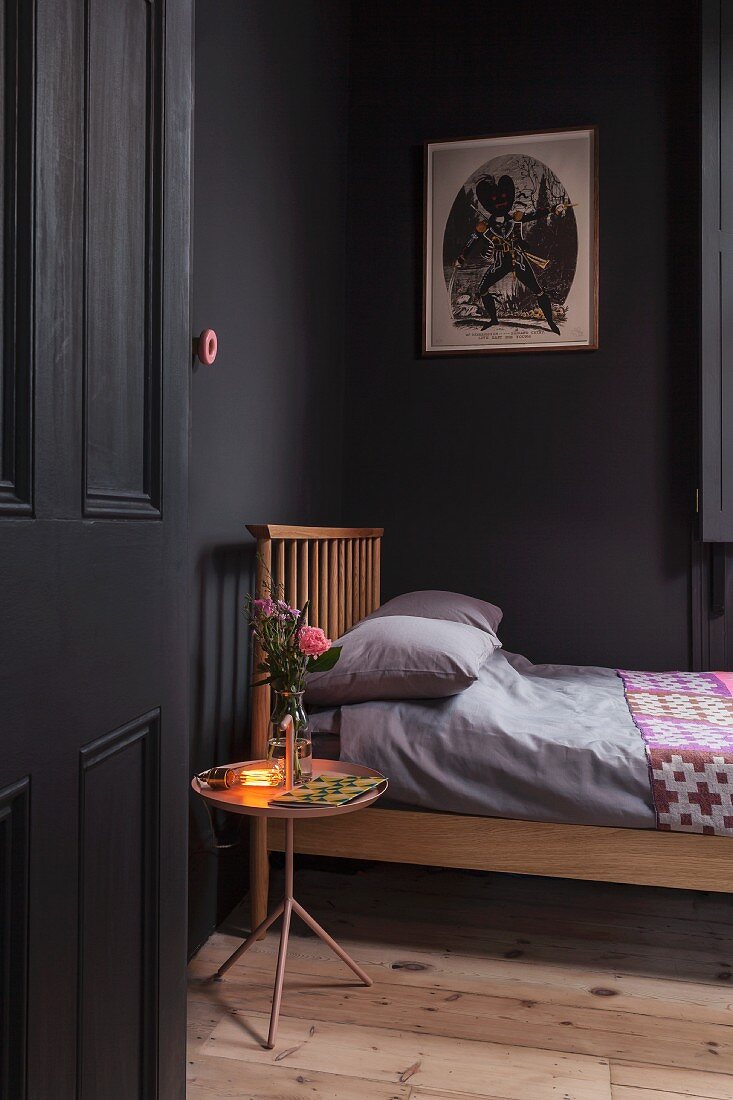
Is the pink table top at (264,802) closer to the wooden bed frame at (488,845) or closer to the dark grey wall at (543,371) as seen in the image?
the wooden bed frame at (488,845)

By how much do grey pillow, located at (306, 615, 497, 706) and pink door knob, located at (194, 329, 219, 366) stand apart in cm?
79

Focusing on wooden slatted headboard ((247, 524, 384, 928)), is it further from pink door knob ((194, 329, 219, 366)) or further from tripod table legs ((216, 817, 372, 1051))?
pink door knob ((194, 329, 219, 366))

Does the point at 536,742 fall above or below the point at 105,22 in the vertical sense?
below

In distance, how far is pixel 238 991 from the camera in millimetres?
1872

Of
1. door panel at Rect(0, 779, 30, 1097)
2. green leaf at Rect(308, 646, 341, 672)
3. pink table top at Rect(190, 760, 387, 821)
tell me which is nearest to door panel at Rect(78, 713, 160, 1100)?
door panel at Rect(0, 779, 30, 1097)

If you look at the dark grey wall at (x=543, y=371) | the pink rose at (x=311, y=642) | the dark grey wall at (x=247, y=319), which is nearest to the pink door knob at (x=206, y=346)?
the dark grey wall at (x=247, y=319)

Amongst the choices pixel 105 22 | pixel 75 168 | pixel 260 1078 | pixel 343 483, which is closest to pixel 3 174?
pixel 75 168

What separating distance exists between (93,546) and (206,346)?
114 cm

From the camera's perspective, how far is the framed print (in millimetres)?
3273

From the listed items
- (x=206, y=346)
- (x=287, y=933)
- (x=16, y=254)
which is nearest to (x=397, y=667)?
(x=287, y=933)

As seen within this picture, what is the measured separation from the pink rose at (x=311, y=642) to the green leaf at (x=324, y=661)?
6 centimetres

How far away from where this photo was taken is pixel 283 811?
1680 mm

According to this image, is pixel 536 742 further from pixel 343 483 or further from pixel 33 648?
pixel 343 483

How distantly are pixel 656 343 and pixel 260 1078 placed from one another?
9.05 feet
